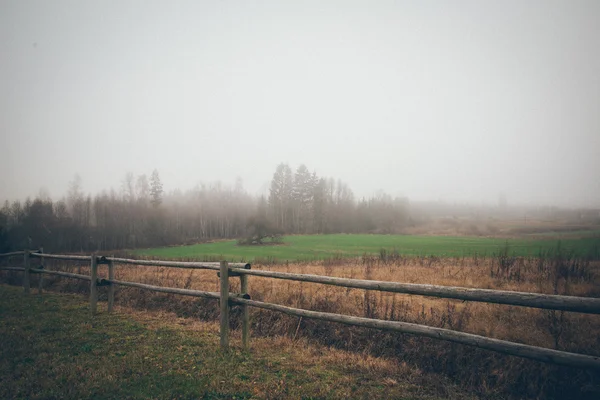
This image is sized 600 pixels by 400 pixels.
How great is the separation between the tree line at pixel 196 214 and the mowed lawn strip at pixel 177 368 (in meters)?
43.1

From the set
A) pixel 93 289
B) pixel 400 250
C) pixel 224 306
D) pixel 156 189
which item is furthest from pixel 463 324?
pixel 156 189

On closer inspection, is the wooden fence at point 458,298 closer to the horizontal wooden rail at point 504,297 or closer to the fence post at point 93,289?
the horizontal wooden rail at point 504,297

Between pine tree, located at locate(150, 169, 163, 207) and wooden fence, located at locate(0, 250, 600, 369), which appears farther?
pine tree, located at locate(150, 169, 163, 207)

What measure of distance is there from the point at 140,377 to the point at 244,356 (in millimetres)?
1526

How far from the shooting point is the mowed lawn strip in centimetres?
381

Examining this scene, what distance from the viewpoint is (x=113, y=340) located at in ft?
18.8

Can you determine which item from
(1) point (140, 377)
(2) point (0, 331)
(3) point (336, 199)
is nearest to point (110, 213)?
(3) point (336, 199)

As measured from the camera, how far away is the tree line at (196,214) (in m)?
48.6

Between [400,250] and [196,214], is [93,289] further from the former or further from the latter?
[196,214]

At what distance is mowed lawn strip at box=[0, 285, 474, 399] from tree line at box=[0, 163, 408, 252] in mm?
43126

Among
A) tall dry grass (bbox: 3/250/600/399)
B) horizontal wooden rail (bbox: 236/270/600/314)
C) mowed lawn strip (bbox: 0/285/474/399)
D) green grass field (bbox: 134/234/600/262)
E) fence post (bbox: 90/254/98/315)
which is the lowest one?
green grass field (bbox: 134/234/600/262)

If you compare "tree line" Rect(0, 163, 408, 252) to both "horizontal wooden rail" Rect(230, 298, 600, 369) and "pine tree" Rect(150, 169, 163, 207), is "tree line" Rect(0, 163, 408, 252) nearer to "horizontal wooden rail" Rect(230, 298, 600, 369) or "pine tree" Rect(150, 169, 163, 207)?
"pine tree" Rect(150, 169, 163, 207)

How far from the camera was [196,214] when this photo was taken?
2904 inches

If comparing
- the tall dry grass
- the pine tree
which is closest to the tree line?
the pine tree
